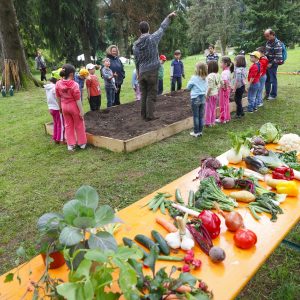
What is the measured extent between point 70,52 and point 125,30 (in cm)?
582

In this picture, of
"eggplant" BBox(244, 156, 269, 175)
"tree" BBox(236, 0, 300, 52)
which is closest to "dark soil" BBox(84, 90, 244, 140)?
"eggplant" BBox(244, 156, 269, 175)

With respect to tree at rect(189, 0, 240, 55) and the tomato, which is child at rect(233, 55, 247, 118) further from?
tree at rect(189, 0, 240, 55)

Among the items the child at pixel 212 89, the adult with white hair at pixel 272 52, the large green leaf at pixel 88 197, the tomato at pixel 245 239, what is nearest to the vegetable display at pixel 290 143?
the tomato at pixel 245 239

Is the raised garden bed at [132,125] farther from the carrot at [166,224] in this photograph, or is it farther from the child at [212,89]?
the carrot at [166,224]

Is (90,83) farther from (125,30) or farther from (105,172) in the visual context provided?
(125,30)

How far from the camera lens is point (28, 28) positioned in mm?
20703

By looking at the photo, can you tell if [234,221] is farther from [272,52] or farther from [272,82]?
[272,82]

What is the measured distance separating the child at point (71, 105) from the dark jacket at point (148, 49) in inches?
67.9

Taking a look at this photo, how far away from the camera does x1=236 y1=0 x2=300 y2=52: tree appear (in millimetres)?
20922

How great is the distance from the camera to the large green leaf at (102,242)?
134 centimetres

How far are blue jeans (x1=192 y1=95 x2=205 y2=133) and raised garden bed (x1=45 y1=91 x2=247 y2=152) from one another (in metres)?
0.55

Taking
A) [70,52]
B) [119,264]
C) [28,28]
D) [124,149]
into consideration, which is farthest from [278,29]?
[119,264]

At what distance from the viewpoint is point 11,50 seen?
1561cm

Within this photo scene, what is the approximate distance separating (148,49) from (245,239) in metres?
5.64
